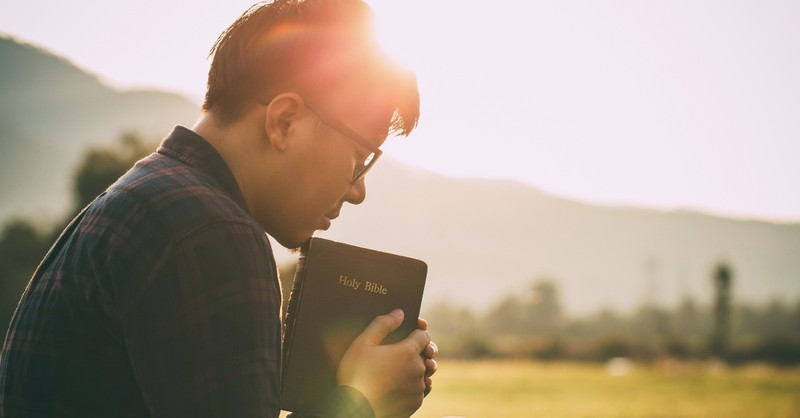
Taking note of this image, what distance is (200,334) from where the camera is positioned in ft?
4.75

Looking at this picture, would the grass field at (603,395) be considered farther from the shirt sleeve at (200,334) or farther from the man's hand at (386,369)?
the shirt sleeve at (200,334)

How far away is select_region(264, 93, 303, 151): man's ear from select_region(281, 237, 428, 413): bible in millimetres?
427

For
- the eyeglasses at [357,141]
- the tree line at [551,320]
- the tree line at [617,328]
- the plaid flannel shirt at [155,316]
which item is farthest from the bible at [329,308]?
the tree line at [617,328]

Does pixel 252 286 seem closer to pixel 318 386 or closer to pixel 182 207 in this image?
pixel 182 207

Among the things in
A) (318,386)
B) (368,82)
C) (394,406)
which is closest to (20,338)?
(318,386)

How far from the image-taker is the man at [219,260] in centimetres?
145

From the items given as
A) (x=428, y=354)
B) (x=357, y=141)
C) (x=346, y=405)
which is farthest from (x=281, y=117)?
(x=428, y=354)

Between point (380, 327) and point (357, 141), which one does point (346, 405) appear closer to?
point (380, 327)

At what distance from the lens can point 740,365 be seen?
76.6m

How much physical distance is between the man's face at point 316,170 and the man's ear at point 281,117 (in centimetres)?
2

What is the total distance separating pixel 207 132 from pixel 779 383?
5633 cm

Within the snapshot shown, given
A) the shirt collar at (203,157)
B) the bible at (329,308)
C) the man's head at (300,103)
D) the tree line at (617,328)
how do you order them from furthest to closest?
the tree line at (617,328) → the bible at (329,308) → the man's head at (300,103) → the shirt collar at (203,157)

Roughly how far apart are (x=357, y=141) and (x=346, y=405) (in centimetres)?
77

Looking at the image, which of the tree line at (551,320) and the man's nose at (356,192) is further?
the tree line at (551,320)
